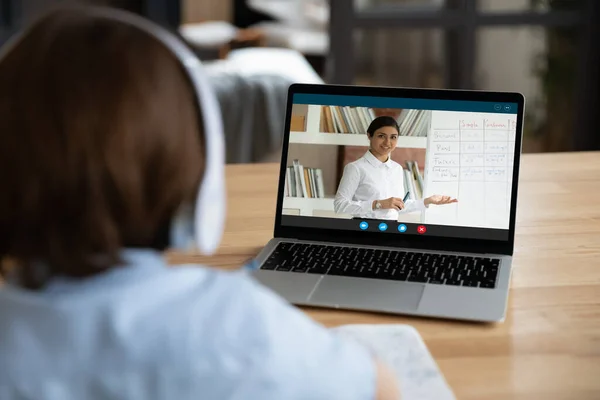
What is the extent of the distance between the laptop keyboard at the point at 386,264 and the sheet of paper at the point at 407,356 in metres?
0.15

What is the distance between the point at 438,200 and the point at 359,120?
0.17 metres

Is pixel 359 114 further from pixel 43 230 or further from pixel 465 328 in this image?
pixel 43 230

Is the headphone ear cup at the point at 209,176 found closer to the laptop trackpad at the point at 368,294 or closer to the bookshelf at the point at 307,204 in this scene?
the laptop trackpad at the point at 368,294

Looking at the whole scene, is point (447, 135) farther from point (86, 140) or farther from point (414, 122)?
point (86, 140)

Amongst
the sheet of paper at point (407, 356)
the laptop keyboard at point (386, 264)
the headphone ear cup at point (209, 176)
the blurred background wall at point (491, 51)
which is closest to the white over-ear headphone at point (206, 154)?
the headphone ear cup at point (209, 176)

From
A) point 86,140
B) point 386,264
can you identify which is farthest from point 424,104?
point 86,140

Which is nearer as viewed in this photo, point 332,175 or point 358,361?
point 358,361

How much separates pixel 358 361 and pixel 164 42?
1.04 feet

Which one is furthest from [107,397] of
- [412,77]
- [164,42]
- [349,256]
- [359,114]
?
[412,77]

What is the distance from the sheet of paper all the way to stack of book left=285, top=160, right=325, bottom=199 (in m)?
0.31

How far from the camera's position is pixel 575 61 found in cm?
319

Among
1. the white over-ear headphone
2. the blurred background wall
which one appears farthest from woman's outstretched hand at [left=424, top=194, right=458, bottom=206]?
the blurred background wall

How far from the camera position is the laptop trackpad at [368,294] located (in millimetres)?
1087

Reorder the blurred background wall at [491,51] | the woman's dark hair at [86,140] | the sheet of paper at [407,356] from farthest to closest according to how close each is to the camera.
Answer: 1. the blurred background wall at [491,51]
2. the sheet of paper at [407,356]
3. the woman's dark hair at [86,140]
